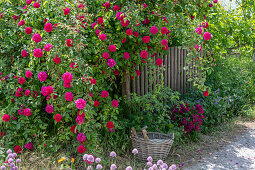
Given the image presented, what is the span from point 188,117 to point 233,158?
86cm

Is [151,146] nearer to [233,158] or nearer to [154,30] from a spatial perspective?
[233,158]

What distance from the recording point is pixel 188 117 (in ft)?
14.3

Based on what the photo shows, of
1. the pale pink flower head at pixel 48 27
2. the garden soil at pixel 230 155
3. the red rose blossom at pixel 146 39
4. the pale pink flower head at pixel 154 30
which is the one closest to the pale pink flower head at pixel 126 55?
the red rose blossom at pixel 146 39

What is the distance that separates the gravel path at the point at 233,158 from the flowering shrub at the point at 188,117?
479mm

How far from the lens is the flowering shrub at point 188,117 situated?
4191 millimetres

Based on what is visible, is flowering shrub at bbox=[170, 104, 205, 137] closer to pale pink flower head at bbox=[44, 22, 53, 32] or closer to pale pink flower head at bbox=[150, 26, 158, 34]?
pale pink flower head at bbox=[150, 26, 158, 34]

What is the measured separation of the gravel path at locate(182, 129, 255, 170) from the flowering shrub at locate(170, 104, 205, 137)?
0.48m

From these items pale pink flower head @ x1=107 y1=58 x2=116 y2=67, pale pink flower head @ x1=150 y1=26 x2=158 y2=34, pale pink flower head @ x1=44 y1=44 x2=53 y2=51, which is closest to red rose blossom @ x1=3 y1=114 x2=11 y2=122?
pale pink flower head @ x1=44 y1=44 x2=53 y2=51

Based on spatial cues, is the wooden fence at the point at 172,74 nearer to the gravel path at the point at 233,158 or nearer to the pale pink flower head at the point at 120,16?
the pale pink flower head at the point at 120,16

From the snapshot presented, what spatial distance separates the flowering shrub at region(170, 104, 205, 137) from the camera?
13.8ft

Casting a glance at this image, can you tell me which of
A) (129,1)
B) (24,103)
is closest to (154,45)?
(129,1)

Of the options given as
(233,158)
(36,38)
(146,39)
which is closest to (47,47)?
(36,38)

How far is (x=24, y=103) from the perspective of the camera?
3365mm

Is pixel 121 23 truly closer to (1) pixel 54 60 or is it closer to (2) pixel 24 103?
(1) pixel 54 60
